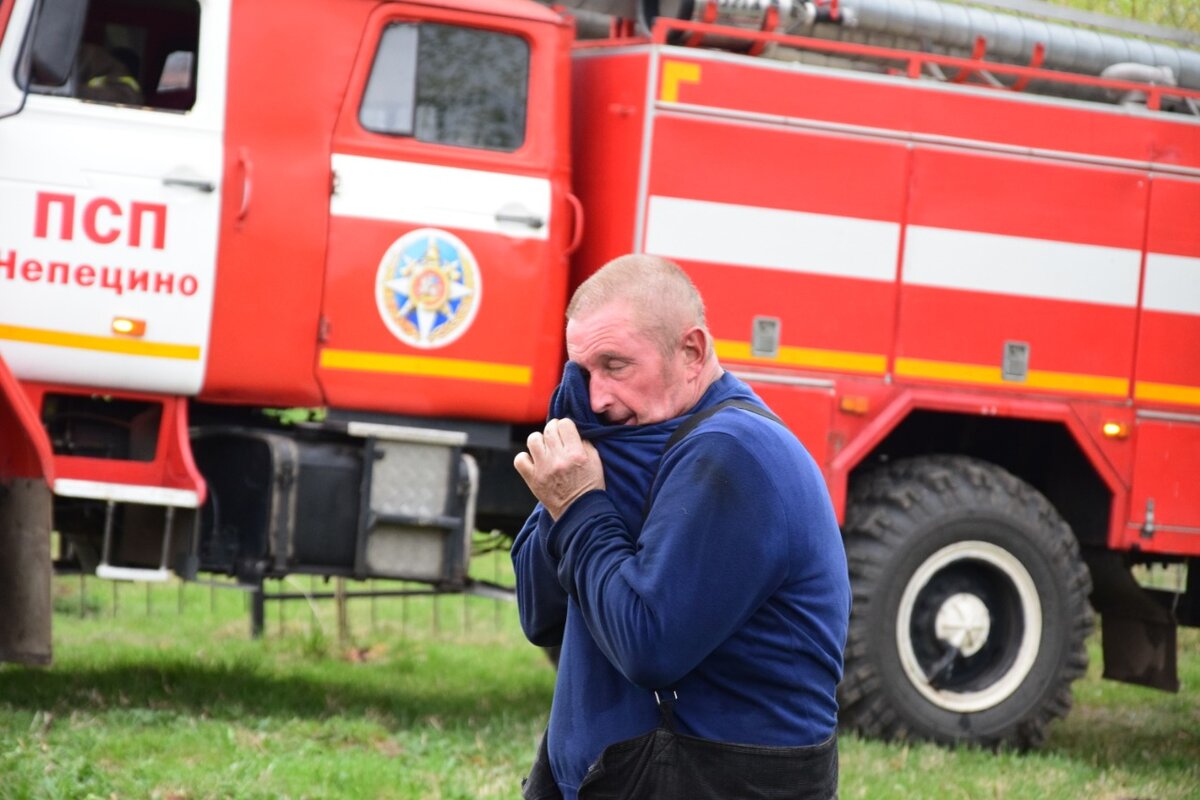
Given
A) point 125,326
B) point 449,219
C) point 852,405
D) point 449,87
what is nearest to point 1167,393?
point 852,405

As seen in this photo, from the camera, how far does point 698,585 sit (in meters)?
2.69

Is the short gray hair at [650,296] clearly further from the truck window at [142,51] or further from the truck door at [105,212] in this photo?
the truck window at [142,51]

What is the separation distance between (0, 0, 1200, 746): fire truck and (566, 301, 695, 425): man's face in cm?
376

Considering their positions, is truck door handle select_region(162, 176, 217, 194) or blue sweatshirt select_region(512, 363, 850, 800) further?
truck door handle select_region(162, 176, 217, 194)

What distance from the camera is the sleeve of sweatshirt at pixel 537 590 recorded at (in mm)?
3100

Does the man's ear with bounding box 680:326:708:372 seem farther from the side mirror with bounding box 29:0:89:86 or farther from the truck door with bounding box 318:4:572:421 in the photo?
the side mirror with bounding box 29:0:89:86

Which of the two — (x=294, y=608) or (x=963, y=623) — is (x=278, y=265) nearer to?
(x=963, y=623)

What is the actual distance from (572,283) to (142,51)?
1.99 meters

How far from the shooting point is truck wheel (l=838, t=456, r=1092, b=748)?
7.18m

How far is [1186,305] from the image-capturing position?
24.7ft

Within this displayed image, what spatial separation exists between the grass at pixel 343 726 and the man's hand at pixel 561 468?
2913 mm

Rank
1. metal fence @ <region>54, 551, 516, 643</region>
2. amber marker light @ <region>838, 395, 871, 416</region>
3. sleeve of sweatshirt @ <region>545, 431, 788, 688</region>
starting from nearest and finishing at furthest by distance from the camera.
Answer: sleeve of sweatshirt @ <region>545, 431, 788, 688</region> → amber marker light @ <region>838, 395, 871, 416</region> → metal fence @ <region>54, 551, 516, 643</region>

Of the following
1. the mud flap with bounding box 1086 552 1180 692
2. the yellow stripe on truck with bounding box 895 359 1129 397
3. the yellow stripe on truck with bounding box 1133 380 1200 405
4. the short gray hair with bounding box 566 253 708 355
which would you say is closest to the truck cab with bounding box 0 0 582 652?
the yellow stripe on truck with bounding box 895 359 1129 397

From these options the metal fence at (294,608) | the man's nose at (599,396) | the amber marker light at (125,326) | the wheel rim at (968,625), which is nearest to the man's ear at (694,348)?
the man's nose at (599,396)
